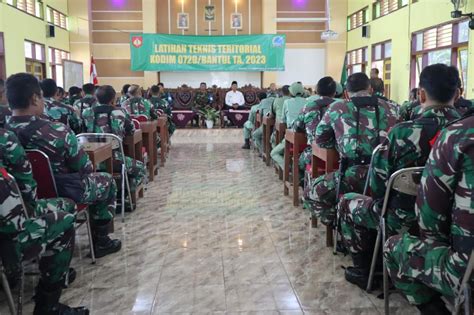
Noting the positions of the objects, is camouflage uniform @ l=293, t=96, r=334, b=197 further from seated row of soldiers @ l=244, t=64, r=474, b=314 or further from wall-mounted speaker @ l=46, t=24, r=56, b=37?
wall-mounted speaker @ l=46, t=24, r=56, b=37

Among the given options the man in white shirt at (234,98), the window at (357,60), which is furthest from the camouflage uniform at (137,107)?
the window at (357,60)

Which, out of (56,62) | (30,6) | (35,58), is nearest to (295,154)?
(35,58)

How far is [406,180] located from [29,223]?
5.23 feet

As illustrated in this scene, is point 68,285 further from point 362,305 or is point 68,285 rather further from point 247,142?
point 247,142

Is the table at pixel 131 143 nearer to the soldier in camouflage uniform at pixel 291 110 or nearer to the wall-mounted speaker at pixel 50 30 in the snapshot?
the soldier in camouflage uniform at pixel 291 110

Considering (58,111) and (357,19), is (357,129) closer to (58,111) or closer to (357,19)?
(58,111)

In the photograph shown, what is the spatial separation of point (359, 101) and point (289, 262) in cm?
109

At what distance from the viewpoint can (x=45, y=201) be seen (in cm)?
241

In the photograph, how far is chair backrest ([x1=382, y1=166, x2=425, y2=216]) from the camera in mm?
2070

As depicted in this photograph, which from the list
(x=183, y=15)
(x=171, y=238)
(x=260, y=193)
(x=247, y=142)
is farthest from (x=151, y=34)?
(x=171, y=238)

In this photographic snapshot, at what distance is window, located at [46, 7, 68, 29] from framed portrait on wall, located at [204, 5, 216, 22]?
4.40 m

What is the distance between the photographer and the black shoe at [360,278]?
2705 millimetres

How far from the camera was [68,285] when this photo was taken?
277cm

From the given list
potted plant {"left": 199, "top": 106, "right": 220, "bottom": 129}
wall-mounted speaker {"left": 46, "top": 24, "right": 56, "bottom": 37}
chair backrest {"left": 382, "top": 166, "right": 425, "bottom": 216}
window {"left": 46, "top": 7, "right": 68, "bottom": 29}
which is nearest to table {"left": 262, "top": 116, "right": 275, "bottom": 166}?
chair backrest {"left": 382, "top": 166, "right": 425, "bottom": 216}
